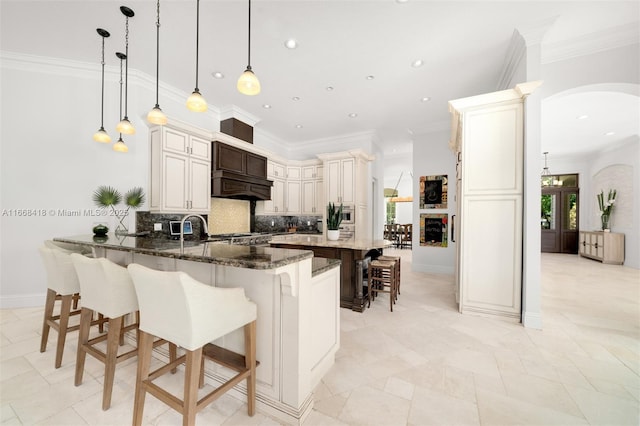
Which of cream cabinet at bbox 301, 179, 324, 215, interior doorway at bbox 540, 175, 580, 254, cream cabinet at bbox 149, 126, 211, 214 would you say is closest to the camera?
cream cabinet at bbox 149, 126, 211, 214

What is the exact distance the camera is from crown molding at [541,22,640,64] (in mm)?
2568

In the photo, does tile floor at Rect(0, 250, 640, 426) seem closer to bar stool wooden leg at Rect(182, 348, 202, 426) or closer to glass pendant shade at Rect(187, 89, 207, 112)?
bar stool wooden leg at Rect(182, 348, 202, 426)

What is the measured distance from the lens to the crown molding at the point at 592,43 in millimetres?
2568

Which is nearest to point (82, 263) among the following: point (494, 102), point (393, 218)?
point (494, 102)

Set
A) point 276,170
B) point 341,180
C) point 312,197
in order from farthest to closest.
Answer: point 312,197 → point 276,170 → point 341,180

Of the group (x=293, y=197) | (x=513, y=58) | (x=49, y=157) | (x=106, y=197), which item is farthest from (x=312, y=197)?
(x=49, y=157)

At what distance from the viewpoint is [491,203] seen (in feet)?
9.62

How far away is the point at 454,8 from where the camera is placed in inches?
94.1

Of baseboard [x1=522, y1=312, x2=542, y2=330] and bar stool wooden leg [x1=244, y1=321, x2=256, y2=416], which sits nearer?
bar stool wooden leg [x1=244, y1=321, x2=256, y2=416]

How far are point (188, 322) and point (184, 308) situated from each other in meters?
0.07

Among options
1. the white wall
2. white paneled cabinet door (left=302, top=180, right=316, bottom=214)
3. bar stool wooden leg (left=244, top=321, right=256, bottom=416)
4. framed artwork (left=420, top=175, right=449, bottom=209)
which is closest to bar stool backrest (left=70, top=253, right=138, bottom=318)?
bar stool wooden leg (left=244, top=321, right=256, bottom=416)

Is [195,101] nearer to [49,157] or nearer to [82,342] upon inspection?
[82,342]

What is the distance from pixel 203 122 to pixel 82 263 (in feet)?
11.4

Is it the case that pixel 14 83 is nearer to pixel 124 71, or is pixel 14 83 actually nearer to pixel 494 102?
pixel 124 71
